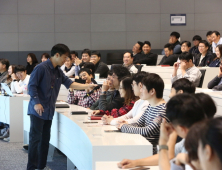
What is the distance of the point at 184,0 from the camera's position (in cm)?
990

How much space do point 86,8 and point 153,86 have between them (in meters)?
7.86

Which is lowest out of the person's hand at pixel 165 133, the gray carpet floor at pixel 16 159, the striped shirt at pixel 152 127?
the gray carpet floor at pixel 16 159

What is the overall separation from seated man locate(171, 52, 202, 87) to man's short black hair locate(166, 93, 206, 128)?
373 cm

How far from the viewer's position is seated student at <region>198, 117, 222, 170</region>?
88 centimetres

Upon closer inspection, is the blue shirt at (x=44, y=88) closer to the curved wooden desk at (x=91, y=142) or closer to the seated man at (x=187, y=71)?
the curved wooden desk at (x=91, y=142)

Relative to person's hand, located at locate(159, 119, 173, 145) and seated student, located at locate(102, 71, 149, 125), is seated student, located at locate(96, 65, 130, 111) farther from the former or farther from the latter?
person's hand, located at locate(159, 119, 173, 145)

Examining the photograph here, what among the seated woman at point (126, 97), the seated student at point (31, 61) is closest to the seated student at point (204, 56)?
the seated woman at point (126, 97)

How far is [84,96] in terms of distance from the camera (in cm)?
465

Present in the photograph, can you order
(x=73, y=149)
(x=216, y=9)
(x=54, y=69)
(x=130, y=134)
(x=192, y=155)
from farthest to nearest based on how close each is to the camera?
(x=216, y=9) < (x=54, y=69) < (x=73, y=149) < (x=130, y=134) < (x=192, y=155)

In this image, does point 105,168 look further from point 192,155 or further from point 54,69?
point 54,69

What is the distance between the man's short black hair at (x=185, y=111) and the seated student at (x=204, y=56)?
5403mm

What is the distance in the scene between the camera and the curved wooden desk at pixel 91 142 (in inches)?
85.4

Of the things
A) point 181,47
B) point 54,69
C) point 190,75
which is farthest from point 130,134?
point 181,47

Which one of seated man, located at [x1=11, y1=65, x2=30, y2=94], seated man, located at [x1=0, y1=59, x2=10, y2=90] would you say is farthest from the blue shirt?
seated man, located at [x1=0, y1=59, x2=10, y2=90]
